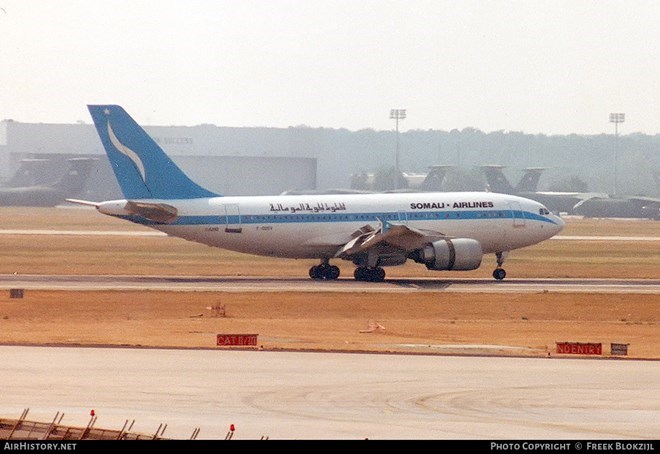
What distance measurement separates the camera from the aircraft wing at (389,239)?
2562 inches

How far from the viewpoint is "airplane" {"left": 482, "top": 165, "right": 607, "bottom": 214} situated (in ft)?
582

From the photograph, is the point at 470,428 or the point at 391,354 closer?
the point at 470,428

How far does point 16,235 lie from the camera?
339ft

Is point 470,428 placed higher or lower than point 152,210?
lower

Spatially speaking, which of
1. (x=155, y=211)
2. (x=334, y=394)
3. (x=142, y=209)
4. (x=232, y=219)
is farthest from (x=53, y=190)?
(x=334, y=394)

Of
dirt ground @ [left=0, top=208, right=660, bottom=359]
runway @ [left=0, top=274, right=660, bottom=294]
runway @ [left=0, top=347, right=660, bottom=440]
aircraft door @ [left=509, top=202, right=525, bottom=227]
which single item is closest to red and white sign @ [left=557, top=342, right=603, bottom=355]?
dirt ground @ [left=0, top=208, right=660, bottom=359]

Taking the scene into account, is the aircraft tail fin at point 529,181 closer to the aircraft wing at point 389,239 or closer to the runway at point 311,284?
the runway at point 311,284

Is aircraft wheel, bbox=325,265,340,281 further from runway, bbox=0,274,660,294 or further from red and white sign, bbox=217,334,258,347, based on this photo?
red and white sign, bbox=217,334,258,347

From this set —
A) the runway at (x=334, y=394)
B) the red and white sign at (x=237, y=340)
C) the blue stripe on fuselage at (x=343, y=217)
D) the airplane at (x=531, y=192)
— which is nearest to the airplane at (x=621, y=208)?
the airplane at (x=531, y=192)

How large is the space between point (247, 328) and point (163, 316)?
5136 mm

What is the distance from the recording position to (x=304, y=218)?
6700 cm

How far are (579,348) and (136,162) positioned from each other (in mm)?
31364
